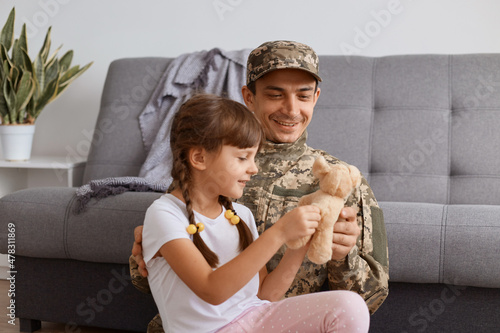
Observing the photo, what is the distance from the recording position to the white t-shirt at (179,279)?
1.17 metres

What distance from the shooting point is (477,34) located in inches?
107


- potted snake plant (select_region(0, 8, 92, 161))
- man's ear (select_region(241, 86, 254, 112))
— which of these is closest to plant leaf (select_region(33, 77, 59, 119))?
potted snake plant (select_region(0, 8, 92, 161))

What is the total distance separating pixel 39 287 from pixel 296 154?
1120 millimetres

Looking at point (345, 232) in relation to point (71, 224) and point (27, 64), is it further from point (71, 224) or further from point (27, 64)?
point (27, 64)

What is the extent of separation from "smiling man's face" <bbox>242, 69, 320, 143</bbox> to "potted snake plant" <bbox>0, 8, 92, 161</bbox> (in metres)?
1.64

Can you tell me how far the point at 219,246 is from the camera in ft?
4.09

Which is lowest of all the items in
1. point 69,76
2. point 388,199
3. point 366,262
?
point 388,199

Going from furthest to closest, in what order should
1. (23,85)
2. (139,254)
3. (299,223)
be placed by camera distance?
(23,85) < (139,254) < (299,223)

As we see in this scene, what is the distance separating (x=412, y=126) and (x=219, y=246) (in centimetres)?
138

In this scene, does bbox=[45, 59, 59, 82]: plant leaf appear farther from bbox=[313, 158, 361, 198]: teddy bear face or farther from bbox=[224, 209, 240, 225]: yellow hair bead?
bbox=[313, 158, 361, 198]: teddy bear face

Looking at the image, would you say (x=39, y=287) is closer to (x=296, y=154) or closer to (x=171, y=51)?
(x=296, y=154)

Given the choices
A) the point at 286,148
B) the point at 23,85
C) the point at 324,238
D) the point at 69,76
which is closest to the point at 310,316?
the point at 324,238

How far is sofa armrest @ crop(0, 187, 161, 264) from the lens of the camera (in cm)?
194

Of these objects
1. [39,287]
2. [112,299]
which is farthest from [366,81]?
[39,287]
